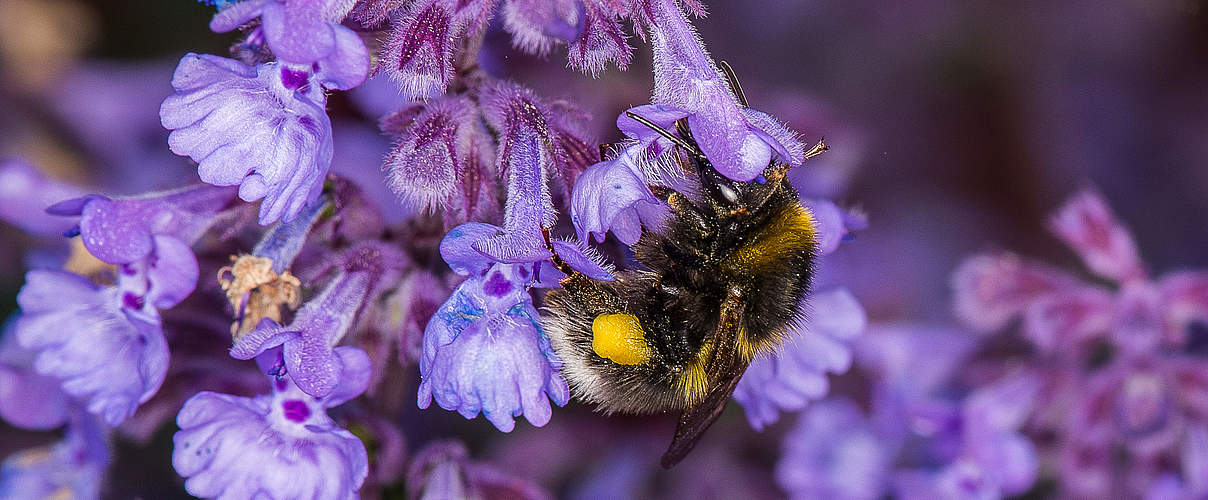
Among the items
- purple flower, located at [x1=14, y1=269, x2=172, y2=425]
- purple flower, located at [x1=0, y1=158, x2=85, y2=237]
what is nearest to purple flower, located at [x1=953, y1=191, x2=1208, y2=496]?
purple flower, located at [x1=14, y1=269, x2=172, y2=425]

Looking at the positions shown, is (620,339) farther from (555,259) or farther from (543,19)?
(543,19)

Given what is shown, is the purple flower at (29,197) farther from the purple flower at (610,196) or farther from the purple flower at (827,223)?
the purple flower at (827,223)

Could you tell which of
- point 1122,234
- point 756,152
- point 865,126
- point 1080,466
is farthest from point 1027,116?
point 756,152

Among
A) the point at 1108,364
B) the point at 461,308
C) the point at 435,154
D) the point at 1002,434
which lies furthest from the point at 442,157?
the point at 1108,364

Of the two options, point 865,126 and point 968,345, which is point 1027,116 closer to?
point 865,126

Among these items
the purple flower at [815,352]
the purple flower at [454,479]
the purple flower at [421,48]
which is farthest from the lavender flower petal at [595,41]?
the purple flower at [454,479]
